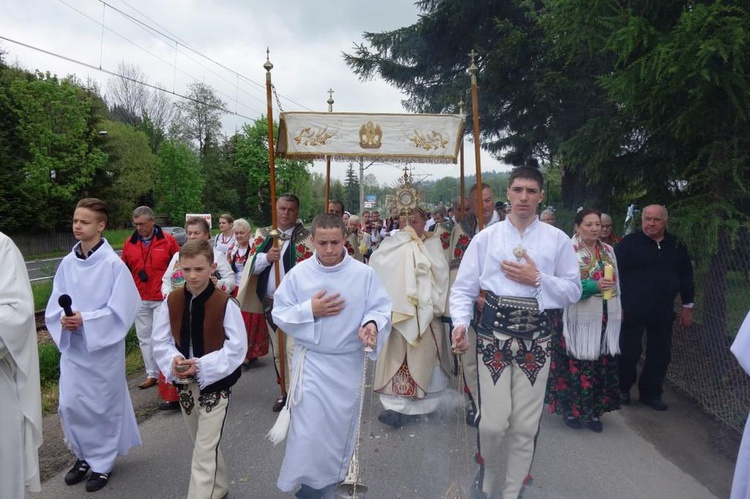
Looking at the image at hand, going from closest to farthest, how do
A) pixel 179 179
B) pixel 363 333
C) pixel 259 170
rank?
1. pixel 363 333
2. pixel 179 179
3. pixel 259 170

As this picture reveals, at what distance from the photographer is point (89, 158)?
32625 millimetres

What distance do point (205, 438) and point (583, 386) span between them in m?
3.38

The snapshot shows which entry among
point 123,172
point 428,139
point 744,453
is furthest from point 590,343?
point 123,172

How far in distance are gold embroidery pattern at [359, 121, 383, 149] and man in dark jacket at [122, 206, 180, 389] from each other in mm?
2578

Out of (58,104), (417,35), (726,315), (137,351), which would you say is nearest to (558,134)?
(417,35)

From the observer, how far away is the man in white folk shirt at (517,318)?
345 centimetres

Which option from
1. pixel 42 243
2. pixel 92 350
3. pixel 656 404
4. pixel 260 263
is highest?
pixel 42 243

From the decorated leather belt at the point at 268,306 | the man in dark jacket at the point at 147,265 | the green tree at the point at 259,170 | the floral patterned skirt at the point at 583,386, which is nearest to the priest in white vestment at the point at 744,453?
the floral patterned skirt at the point at 583,386

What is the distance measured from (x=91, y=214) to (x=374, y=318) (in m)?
2.27

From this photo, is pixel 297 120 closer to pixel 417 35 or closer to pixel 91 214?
pixel 91 214

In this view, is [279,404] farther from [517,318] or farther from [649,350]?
[649,350]

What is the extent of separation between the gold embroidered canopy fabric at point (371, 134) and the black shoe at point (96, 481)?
3310 millimetres

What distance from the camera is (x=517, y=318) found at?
11.3 feet

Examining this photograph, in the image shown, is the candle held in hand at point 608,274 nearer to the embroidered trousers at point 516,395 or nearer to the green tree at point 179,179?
the embroidered trousers at point 516,395
